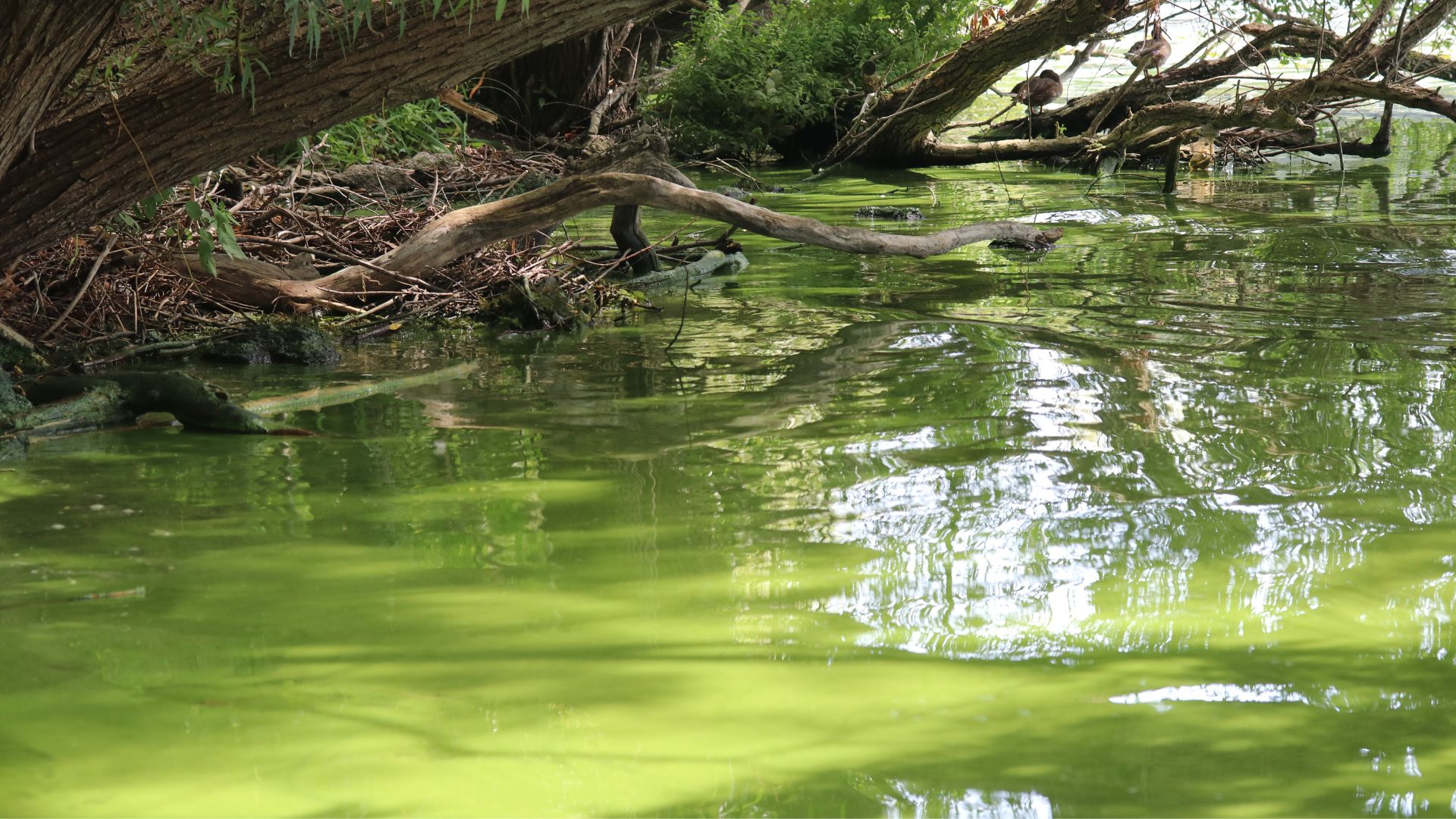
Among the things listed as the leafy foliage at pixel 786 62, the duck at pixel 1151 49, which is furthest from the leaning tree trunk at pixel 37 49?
the leafy foliage at pixel 786 62

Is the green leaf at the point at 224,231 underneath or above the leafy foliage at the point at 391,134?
underneath

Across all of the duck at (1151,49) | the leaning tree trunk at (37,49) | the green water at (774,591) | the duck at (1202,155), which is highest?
the duck at (1151,49)

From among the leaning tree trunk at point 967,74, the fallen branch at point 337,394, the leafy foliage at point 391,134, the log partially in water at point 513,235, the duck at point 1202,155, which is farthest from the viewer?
the duck at point 1202,155

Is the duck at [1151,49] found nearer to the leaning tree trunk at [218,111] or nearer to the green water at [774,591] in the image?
the green water at [774,591]

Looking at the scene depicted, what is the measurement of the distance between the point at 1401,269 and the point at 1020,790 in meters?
5.90

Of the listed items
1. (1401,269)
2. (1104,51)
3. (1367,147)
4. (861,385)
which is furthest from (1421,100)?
(861,385)

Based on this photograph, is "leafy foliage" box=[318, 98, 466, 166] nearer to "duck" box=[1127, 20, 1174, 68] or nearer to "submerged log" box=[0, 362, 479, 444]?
"submerged log" box=[0, 362, 479, 444]

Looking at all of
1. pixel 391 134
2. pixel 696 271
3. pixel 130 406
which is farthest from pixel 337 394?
Result: pixel 391 134

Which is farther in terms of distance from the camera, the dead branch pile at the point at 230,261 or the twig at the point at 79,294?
the dead branch pile at the point at 230,261

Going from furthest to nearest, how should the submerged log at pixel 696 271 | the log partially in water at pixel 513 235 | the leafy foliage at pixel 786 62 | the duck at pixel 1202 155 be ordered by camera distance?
the leafy foliage at pixel 786 62
the duck at pixel 1202 155
the submerged log at pixel 696 271
the log partially in water at pixel 513 235

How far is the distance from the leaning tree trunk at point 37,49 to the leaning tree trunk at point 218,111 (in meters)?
0.31

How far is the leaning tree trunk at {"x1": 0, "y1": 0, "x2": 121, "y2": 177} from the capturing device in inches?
144

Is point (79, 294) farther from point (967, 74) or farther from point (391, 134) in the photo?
point (967, 74)

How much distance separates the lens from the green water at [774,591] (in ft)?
6.62
